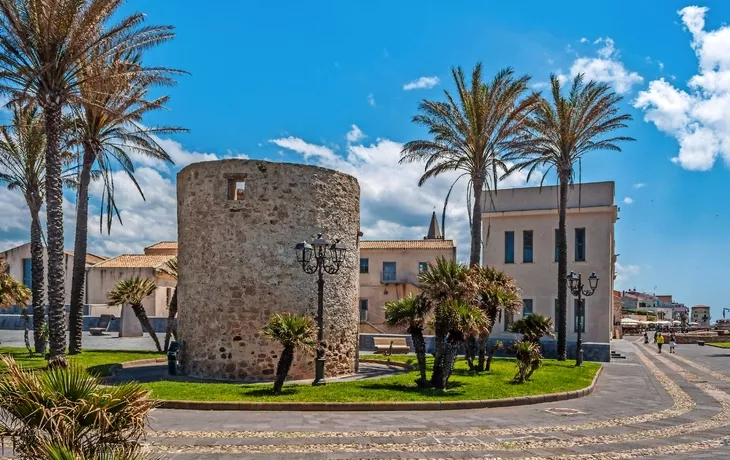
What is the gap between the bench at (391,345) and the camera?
93.0ft

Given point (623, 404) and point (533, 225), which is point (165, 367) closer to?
point (623, 404)

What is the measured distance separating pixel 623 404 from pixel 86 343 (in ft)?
Result: 83.0

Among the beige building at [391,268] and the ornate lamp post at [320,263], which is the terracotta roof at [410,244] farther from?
the ornate lamp post at [320,263]

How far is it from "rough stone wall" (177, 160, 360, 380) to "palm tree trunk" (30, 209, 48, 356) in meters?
8.80

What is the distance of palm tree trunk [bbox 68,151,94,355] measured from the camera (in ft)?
80.1

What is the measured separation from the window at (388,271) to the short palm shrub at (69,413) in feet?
150

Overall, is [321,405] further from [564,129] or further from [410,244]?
[410,244]

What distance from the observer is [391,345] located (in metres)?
28.1

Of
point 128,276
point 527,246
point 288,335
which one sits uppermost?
point 527,246

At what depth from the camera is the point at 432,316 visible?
53.2 feet

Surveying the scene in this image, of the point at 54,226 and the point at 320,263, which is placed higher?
the point at 54,226

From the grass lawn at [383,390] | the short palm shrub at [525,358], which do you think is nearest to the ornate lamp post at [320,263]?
the grass lawn at [383,390]

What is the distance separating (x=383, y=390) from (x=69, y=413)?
10805 mm

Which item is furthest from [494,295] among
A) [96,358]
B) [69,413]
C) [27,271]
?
[27,271]
